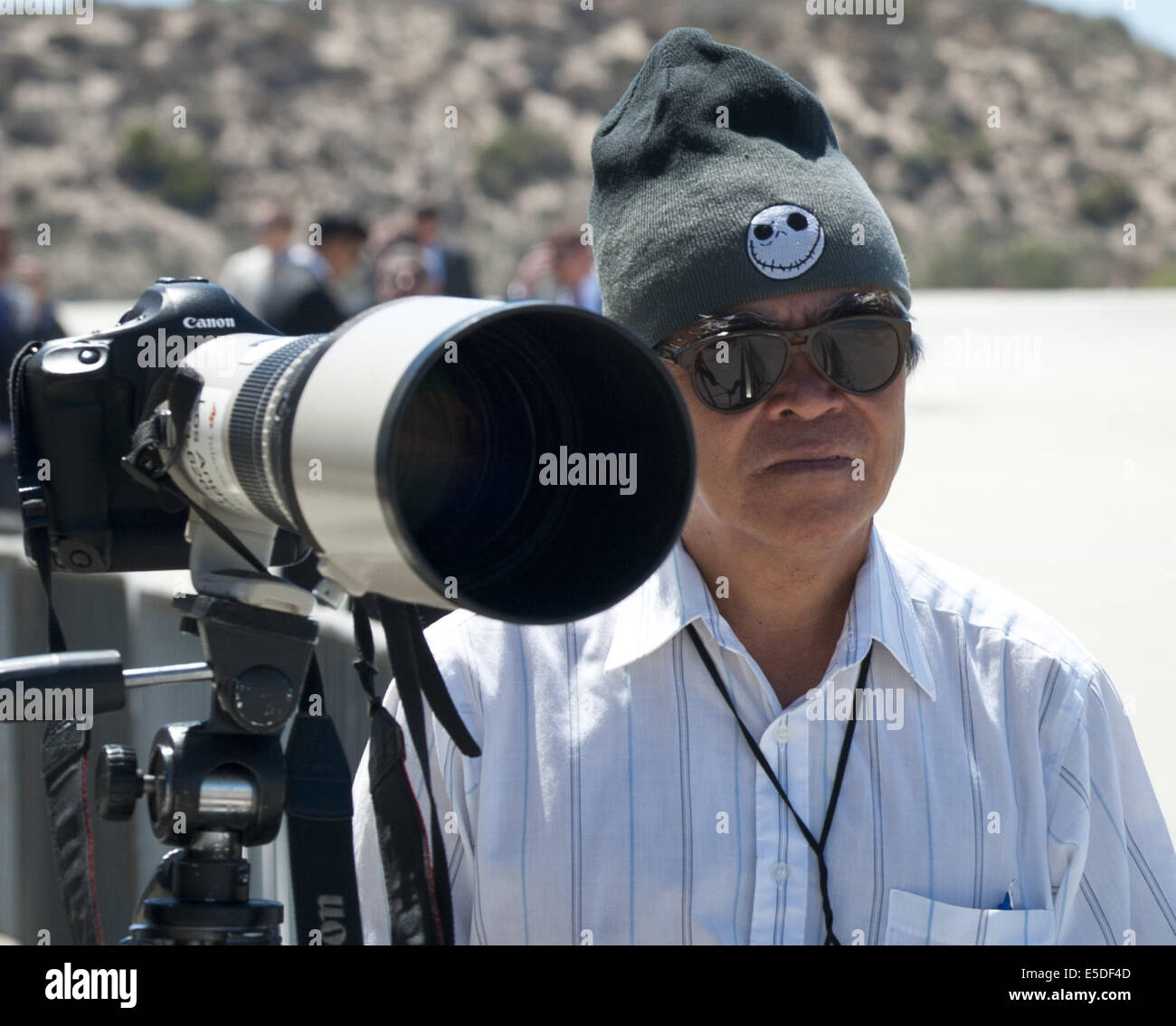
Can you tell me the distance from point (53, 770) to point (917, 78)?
6720cm

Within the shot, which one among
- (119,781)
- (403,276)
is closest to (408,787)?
(119,781)

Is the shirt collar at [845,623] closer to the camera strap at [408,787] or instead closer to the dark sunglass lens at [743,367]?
the dark sunglass lens at [743,367]

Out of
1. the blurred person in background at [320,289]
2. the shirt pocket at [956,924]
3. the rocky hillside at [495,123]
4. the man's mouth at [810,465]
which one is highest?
the rocky hillside at [495,123]

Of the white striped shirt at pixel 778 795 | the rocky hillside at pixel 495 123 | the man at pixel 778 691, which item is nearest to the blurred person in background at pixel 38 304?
the man at pixel 778 691

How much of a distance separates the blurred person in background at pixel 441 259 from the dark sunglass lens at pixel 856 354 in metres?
8.50

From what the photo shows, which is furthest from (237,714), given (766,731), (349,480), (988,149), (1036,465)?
(988,149)

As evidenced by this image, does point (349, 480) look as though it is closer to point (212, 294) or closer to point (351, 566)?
point (351, 566)

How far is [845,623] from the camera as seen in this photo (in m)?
2.29

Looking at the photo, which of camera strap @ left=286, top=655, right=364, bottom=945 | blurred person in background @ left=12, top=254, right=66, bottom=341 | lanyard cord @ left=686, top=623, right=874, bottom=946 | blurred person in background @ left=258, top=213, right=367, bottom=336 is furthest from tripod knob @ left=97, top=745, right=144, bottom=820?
blurred person in background @ left=12, top=254, right=66, bottom=341

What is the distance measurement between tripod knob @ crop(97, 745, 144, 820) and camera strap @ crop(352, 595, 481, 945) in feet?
0.82

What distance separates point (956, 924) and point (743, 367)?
73 centimetres

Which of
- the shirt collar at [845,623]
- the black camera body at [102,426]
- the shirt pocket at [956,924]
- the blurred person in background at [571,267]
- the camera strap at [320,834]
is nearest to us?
the camera strap at [320,834]

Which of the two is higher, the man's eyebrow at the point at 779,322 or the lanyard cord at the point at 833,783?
the man's eyebrow at the point at 779,322

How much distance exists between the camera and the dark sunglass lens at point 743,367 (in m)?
2.26
